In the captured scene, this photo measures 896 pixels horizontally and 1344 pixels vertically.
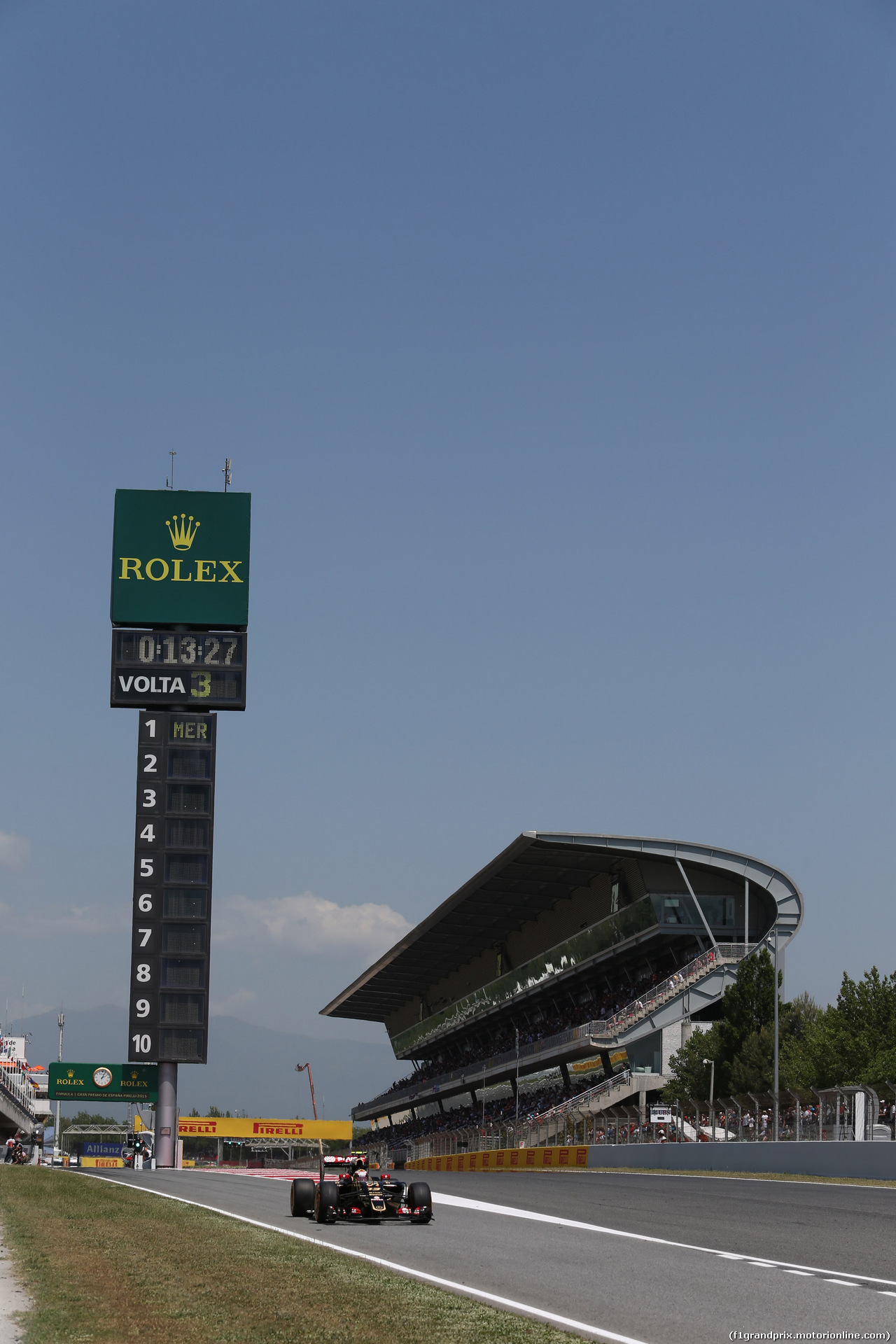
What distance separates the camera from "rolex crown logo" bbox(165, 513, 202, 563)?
75750 mm

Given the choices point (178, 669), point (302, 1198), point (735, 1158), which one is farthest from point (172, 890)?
point (302, 1198)

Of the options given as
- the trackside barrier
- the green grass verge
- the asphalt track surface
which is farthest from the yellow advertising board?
the green grass verge

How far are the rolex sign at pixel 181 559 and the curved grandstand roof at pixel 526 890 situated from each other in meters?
19.3

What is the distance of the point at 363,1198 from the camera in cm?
2120

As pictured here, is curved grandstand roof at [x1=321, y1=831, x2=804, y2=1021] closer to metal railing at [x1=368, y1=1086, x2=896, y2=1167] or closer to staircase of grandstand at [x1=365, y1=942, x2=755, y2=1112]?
staircase of grandstand at [x1=365, y1=942, x2=755, y2=1112]

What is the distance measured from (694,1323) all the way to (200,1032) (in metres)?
57.4

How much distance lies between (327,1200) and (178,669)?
52959 mm

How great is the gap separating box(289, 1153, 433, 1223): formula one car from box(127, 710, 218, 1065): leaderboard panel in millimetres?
45798

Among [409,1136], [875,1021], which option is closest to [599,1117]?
[875,1021]

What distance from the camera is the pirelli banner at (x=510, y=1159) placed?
51656 millimetres

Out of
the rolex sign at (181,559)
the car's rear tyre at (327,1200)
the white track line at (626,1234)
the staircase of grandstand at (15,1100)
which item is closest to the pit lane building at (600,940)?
the rolex sign at (181,559)

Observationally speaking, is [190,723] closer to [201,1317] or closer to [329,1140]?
[201,1317]

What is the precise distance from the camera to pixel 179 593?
74188 millimetres

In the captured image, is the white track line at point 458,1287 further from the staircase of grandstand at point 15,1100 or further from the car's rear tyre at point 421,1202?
the staircase of grandstand at point 15,1100
